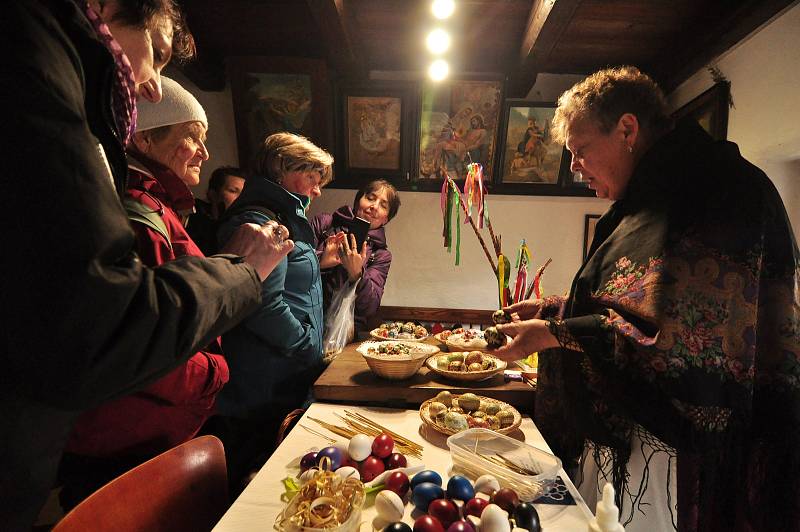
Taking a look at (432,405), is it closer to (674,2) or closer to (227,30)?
(674,2)

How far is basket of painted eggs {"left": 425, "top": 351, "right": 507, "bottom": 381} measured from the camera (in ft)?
5.14

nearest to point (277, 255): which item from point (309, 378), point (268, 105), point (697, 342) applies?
point (309, 378)

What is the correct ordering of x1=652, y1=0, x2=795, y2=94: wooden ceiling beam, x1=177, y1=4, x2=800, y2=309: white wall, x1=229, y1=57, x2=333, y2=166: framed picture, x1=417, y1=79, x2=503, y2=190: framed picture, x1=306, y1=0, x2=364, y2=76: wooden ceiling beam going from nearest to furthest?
x1=652, y1=0, x2=795, y2=94: wooden ceiling beam < x1=306, y1=0, x2=364, y2=76: wooden ceiling beam < x1=229, y1=57, x2=333, y2=166: framed picture < x1=417, y1=79, x2=503, y2=190: framed picture < x1=177, y1=4, x2=800, y2=309: white wall

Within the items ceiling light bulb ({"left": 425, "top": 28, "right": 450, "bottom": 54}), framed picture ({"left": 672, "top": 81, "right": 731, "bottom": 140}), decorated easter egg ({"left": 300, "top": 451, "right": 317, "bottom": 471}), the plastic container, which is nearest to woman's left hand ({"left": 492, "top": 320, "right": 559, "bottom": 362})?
the plastic container

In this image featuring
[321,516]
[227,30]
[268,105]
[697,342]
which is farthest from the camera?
[268,105]

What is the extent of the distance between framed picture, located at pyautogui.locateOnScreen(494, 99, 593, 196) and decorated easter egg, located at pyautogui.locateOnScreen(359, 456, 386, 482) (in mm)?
3017

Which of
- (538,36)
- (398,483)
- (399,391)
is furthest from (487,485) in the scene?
(538,36)

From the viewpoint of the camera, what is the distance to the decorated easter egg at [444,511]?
84 centimetres

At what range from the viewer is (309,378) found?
1.75 m

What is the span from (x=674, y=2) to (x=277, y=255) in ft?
9.88

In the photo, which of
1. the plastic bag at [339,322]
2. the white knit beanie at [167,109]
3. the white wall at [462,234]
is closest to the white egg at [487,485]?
the plastic bag at [339,322]

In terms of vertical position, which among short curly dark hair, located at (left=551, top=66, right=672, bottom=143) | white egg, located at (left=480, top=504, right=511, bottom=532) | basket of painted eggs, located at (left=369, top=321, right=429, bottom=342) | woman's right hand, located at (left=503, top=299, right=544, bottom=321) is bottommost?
basket of painted eggs, located at (left=369, top=321, right=429, bottom=342)

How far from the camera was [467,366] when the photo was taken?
1.66 meters

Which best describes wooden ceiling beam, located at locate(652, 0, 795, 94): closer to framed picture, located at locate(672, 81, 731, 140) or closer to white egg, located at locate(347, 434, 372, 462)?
framed picture, located at locate(672, 81, 731, 140)
